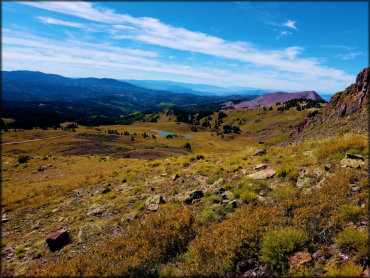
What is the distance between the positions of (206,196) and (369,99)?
2894 centimetres

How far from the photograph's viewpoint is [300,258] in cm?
480

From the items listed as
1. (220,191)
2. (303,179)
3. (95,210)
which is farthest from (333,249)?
(95,210)

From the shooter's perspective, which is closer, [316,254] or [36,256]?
[316,254]

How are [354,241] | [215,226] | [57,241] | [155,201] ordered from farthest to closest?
[155,201]
[57,241]
[215,226]
[354,241]

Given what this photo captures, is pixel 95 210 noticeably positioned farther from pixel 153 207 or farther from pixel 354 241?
pixel 354 241

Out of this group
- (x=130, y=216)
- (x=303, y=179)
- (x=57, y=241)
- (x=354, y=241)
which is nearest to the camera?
(x=354, y=241)

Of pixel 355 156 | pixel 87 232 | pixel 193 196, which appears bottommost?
pixel 87 232

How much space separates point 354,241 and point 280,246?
5.73 ft

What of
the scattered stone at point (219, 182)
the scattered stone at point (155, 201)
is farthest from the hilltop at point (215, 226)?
the scattered stone at point (219, 182)

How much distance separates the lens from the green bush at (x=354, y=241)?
14.0 feet

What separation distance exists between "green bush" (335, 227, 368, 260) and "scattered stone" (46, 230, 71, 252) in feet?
35.0

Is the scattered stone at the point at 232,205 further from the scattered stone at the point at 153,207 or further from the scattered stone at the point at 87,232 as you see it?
the scattered stone at the point at 87,232

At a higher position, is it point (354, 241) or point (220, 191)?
point (354, 241)

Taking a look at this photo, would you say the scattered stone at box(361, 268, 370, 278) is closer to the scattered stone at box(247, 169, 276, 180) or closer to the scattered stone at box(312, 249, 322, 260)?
the scattered stone at box(312, 249, 322, 260)
